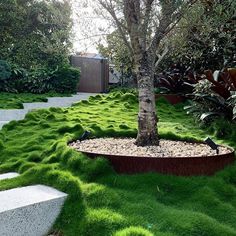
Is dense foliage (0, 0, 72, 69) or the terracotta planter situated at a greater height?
dense foliage (0, 0, 72, 69)

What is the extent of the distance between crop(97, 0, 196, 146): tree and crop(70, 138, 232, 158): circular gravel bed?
16 centimetres

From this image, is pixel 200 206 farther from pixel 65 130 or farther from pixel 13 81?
pixel 13 81

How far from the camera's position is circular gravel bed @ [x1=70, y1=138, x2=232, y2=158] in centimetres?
399

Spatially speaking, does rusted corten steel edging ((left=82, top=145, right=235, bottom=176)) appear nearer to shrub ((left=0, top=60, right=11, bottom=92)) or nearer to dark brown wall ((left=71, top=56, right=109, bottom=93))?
shrub ((left=0, top=60, right=11, bottom=92))

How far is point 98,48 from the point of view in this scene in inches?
193

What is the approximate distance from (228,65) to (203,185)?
511 cm

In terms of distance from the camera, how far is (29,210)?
3.01m

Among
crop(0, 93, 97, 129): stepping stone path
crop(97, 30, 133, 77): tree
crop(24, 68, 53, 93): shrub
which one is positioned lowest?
crop(0, 93, 97, 129): stepping stone path

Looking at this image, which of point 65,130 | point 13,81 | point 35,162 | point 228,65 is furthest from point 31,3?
point 35,162

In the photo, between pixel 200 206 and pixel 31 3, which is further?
pixel 31 3

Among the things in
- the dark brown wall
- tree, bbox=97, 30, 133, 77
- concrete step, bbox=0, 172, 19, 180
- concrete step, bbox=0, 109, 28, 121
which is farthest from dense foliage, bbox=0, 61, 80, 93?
concrete step, bbox=0, 172, 19, 180

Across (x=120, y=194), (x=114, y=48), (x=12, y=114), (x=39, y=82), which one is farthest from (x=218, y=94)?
(x=39, y=82)

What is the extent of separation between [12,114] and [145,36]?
3.87 meters

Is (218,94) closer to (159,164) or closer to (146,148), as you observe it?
(146,148)
